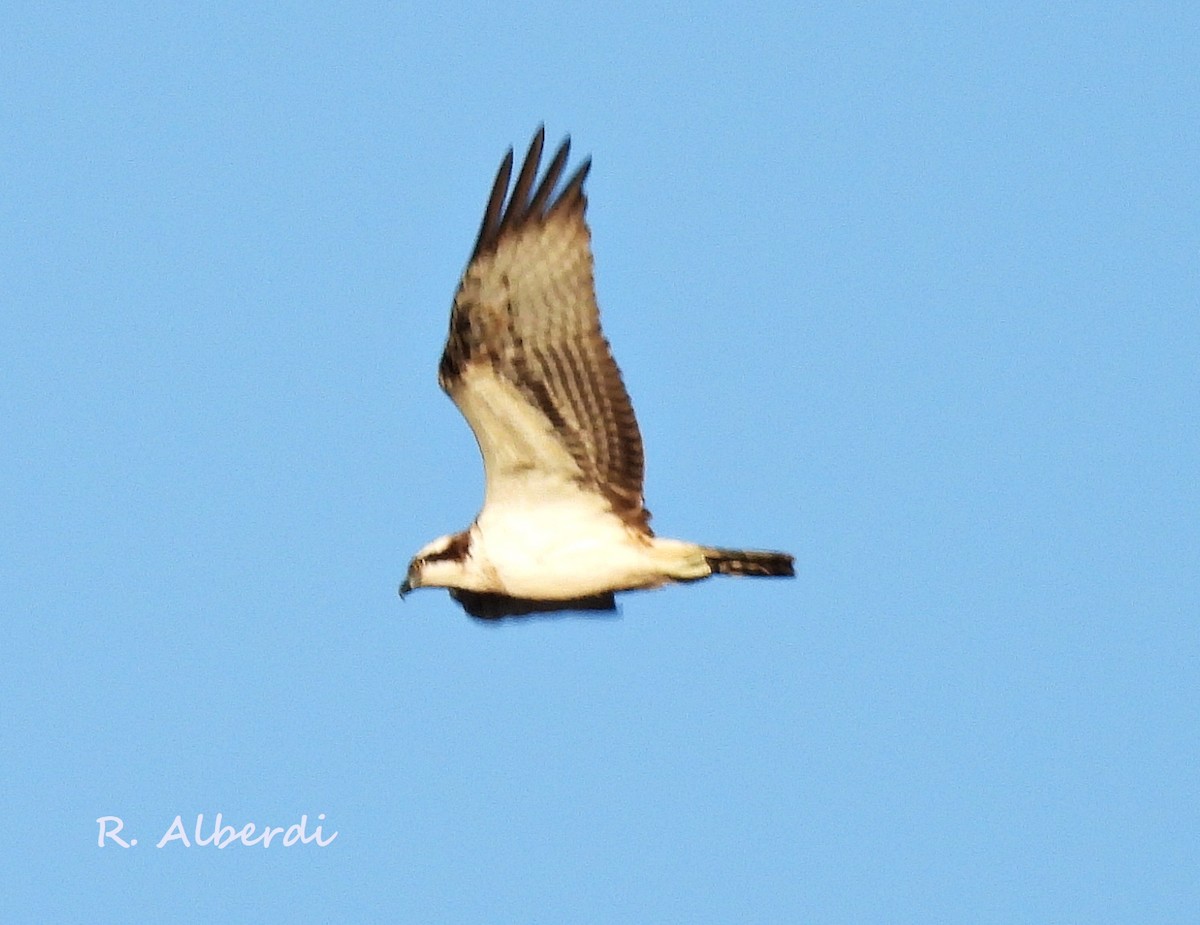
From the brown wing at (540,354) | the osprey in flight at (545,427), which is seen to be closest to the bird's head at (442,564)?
the osprey in flight at (545,427)

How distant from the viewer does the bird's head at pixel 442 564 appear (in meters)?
14.4

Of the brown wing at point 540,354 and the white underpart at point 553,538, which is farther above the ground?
the brown wing at point 540,354

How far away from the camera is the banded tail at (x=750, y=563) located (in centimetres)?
1392

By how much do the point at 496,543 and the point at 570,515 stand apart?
17.6 inches

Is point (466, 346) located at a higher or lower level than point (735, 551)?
higher

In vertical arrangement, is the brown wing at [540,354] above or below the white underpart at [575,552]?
above

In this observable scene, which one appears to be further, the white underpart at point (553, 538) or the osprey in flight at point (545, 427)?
the white underpart at point (553, 538)

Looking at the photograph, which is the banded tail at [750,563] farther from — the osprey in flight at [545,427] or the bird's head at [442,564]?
the bird's head at [442,564]

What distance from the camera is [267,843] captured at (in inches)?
605

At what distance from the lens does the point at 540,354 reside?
44.6ft

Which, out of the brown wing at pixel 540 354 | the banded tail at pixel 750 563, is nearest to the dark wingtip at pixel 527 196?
the brown wing at pixel 540 354

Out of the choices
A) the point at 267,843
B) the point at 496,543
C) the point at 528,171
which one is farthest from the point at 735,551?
the point at 267,843

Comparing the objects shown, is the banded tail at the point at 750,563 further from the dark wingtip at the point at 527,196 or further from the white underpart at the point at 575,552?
the dark wingtip at the point at 527,196

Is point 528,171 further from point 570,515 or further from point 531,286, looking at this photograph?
point 570,515
